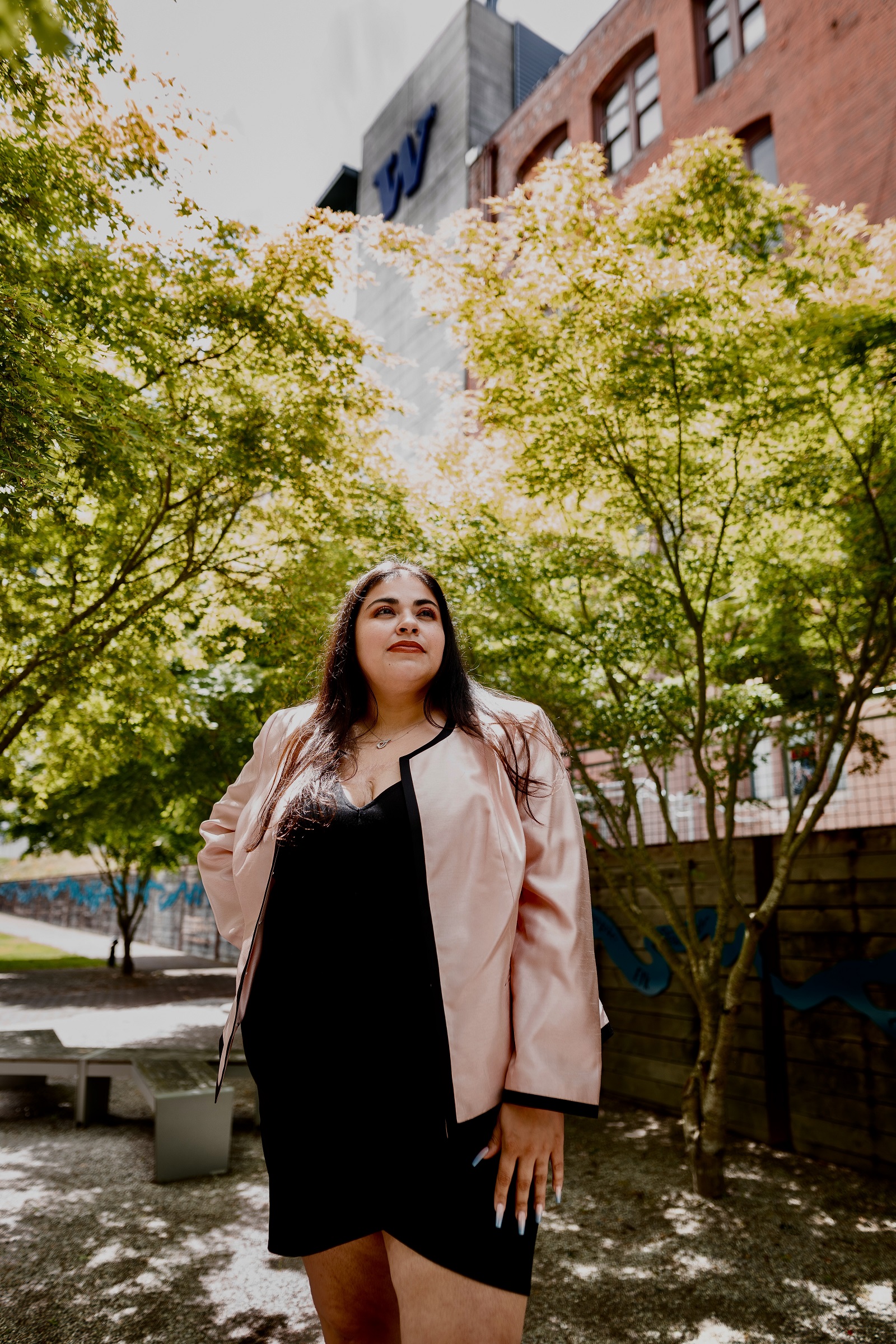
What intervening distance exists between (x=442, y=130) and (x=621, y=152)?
25.5 feet

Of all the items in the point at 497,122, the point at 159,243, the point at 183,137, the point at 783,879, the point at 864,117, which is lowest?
the point at 783,879

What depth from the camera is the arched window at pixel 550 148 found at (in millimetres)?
19141

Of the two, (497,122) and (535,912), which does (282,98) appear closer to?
(535,912)

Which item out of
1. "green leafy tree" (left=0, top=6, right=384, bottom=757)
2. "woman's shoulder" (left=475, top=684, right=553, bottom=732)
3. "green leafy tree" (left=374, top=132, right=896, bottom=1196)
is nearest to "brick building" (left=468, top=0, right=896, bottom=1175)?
"green leafy tree" (left=374, top=132, right=896, bottom=1196)

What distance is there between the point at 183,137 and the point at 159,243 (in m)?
0.55

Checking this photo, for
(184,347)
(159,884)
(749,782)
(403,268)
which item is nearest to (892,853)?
(749,782)

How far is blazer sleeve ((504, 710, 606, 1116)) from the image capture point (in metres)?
1.41

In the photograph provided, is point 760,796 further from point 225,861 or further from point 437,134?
point 437,134

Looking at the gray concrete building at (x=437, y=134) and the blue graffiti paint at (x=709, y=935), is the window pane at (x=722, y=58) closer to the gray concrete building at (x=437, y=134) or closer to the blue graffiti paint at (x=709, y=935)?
the gray concrete building at (x=437, y=134)

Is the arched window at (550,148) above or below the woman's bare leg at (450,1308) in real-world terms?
above

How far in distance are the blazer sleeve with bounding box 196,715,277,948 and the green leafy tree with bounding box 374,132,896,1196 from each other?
367 centimetres

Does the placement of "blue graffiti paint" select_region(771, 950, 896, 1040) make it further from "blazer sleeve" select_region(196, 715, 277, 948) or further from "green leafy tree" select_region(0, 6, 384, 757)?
"blazer sleeve" select_region(196, 715, 277, 948)

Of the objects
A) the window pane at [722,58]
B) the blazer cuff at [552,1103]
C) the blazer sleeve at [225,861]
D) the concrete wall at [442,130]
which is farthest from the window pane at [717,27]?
the blazer cuff at [552,1103]

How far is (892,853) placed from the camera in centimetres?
585
